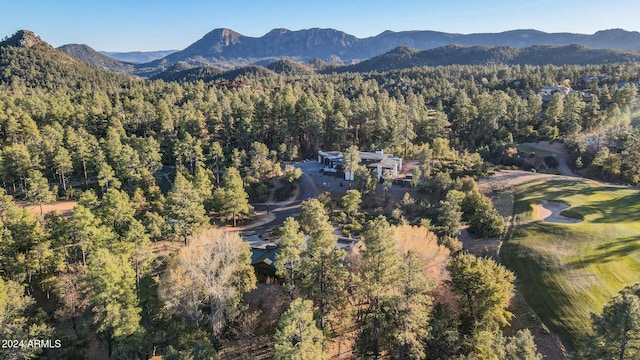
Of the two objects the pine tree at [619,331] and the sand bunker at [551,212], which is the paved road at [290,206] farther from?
the pine tree at [619,331]

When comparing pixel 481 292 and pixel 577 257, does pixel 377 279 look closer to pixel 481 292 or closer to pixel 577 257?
pixel 481 292

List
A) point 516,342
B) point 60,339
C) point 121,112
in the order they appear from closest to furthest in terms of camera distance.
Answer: point 516,342
point 60,339
point 121,112

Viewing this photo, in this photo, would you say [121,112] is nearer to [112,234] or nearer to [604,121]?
[112,234]

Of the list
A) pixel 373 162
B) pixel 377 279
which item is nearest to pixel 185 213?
pixel 377 279

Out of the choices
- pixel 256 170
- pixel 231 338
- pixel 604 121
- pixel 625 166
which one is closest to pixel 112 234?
pixel 231 338

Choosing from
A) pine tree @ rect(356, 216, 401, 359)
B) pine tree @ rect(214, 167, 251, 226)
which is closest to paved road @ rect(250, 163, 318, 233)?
pine tree @ rect(214, 167, 251, 226)

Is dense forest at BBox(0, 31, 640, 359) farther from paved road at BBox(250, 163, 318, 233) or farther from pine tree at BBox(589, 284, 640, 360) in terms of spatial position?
pine tree at BBox(589, 284, 640, 360)
